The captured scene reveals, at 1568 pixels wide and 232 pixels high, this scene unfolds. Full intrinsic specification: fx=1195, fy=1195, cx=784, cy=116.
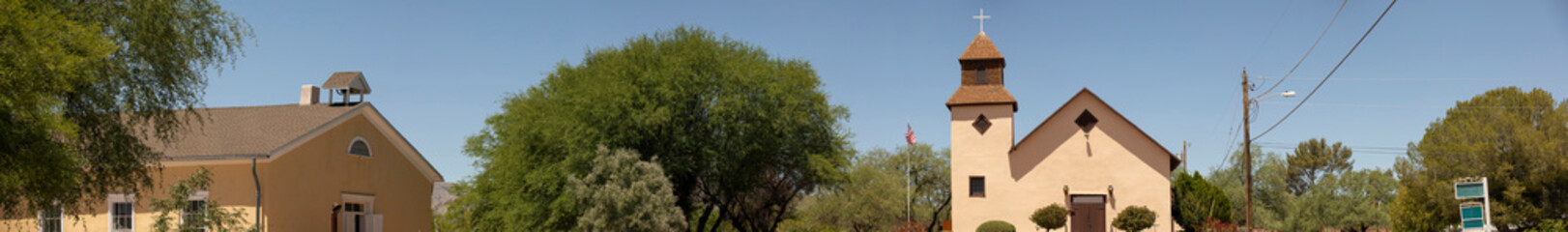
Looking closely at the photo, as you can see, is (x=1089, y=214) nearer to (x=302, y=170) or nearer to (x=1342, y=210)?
(x=302, y=170)

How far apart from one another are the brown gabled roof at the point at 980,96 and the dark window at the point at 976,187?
8.44 ft

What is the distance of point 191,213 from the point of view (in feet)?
98.5

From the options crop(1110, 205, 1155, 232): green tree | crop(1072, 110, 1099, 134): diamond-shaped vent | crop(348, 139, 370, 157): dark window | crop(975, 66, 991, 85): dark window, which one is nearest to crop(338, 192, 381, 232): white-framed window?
crop(348, 139, 370, 157): dark window

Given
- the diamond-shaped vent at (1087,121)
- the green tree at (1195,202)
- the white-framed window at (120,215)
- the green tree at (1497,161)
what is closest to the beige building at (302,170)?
the white-framed window at (120,215)

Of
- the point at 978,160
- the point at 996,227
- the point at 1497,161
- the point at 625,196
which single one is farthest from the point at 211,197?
the point at 1497,161

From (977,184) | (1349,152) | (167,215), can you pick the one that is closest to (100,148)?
(167,215)

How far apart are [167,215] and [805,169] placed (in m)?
18.3

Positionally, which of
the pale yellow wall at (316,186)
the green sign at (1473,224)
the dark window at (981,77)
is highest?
the dark window at (981,77)

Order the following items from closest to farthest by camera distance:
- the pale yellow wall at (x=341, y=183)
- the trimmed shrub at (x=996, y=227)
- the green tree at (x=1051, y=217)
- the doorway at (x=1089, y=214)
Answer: the pale yellow wall at (x=341, y=183) → the trimmed shrub at (x=996, y=227) → the green tree at (x=1051, y=217) → the doorway at (x=1089, y=214)

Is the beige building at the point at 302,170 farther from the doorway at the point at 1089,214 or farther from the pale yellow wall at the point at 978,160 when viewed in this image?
the doorway at the point at 1089,214

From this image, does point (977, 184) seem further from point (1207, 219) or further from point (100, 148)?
point (100, 148)

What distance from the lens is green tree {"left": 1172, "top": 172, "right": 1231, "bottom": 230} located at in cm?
4106

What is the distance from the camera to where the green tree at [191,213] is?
28406 millimetres

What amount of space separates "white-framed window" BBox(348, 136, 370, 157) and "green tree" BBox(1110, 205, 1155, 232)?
23.7 metres
